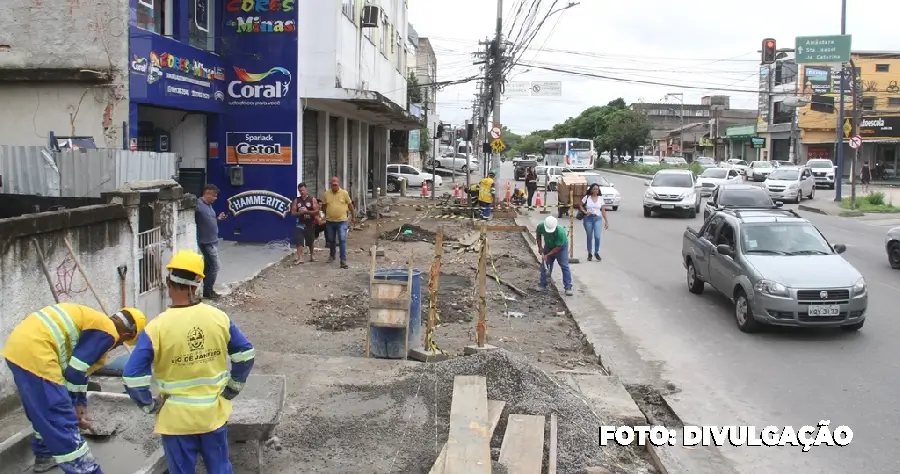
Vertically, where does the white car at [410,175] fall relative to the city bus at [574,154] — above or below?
below

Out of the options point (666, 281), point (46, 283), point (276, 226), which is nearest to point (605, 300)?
point (666, 281)

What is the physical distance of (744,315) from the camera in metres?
10.4

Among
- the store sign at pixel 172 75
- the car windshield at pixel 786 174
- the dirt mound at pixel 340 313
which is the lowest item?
the dirt mound at pixel 340 313

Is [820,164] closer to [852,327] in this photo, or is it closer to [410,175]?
[410,175]

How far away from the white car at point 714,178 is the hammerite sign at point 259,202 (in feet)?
77.3

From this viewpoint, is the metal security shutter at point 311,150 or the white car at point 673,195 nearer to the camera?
the metal security shutter at point 311,150

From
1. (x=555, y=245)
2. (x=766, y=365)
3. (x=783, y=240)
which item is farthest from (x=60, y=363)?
(x=783, y=240)

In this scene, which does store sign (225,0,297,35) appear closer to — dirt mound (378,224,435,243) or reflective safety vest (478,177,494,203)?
dirt mound (378,224,435,243)

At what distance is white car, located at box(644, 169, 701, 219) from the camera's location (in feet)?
86.8

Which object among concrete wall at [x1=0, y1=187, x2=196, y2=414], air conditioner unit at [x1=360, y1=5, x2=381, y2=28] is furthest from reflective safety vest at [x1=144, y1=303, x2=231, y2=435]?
air conditioner unit at [x1=360, y1=5, x2=381, y2=28]

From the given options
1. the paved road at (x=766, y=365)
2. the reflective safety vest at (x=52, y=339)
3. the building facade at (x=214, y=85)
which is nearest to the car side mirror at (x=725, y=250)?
the paved road at (x=766, y=365)

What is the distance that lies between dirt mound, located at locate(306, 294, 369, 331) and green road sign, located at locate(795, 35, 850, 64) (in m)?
28.2

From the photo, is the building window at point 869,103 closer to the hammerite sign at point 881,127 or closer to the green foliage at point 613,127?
the hammerite sign at point 881,127

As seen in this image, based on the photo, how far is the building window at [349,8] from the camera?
18.5m
